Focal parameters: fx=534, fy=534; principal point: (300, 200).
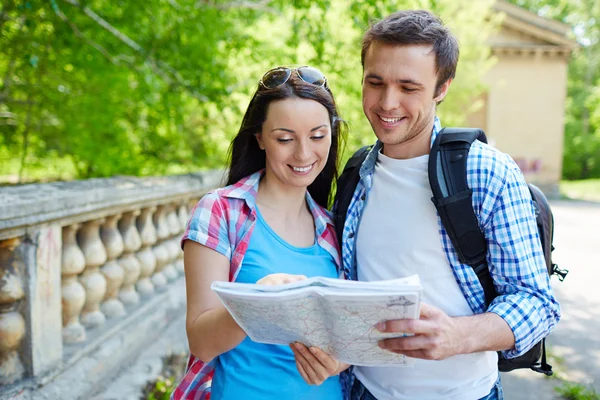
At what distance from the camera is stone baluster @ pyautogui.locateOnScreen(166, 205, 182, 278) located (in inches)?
159

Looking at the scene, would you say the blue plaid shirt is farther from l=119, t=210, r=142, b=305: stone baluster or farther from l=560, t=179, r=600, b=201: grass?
l=560, t=179, r=600, b=201: grass

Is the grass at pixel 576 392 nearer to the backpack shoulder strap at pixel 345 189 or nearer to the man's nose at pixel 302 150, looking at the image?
the backpack shoulder strap at pixel 345 189

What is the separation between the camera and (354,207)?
2012mm

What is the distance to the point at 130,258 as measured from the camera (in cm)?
336

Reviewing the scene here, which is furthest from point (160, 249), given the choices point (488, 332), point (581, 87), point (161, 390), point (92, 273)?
point (581, 87)

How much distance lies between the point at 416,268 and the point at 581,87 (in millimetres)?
38694

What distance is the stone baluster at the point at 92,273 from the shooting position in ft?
9.32

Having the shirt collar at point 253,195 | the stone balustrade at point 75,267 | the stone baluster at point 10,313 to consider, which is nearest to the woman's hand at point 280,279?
the shirt collar at point 253,195

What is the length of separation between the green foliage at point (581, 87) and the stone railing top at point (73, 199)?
34.1m

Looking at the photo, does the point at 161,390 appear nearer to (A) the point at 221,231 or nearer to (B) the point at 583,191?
(A) the point at 221,231

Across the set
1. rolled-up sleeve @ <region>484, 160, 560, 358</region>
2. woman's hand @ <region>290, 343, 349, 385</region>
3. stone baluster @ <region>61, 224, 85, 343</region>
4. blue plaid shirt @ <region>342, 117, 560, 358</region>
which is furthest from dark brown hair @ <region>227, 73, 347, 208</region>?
stone baluster @ <region>61, 224, 85, 343</region>

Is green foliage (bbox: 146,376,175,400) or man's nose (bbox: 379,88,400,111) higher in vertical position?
man's nose (bbox: 379,88,400,111)

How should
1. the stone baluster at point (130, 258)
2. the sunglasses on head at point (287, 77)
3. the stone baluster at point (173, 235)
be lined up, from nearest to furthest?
the sunglasses on head at point (287, 77) < the stone baluster at point (130, 258) < the stone baluster at point (173, 235)

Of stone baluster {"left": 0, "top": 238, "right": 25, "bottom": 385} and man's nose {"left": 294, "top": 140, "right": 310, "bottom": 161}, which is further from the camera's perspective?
stone baluster {"left": 0, "top": 238, "right": 25, "bottom": 385}
